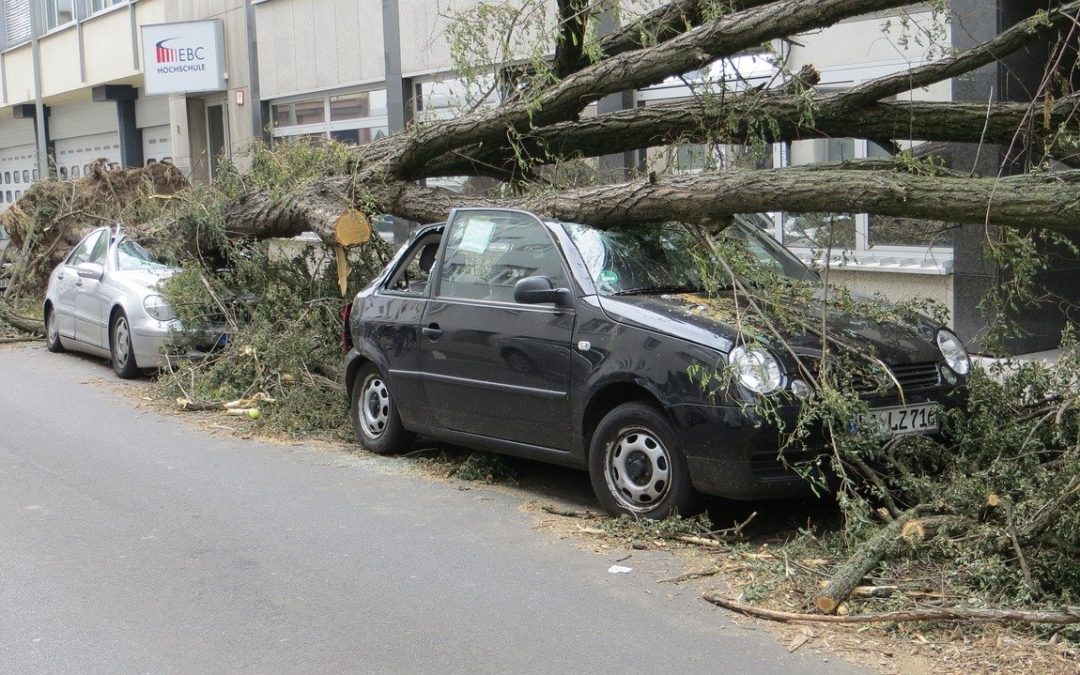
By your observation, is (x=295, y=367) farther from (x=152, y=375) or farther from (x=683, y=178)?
(x=683, y=178)

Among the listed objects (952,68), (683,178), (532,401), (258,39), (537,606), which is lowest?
(537,606)

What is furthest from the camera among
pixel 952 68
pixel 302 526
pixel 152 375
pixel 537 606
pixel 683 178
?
pixel 152 375

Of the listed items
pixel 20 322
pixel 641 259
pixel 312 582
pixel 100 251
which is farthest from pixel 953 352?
pixel 20 322

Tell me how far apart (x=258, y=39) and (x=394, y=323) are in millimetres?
17168

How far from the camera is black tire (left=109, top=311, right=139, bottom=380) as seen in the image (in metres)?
12.8

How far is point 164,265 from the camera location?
43.7ft

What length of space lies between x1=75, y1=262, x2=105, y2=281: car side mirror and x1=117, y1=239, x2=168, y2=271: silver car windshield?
24cm

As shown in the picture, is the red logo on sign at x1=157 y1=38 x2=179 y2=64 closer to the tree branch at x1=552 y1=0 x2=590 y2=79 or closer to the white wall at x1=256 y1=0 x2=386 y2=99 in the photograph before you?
the white wall at x1=256 y1=0 x2=386 y2=99

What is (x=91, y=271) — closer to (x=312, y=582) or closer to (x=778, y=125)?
(x=778, y=125)

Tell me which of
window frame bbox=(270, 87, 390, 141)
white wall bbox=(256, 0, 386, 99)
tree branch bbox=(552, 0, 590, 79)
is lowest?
tree branch bbox=(552, 0, 590, 79)

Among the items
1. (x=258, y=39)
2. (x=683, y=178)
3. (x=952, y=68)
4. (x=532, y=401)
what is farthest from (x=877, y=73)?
(x=258, y=39)

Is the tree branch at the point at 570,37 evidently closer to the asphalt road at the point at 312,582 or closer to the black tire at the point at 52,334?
the asphalt road at the point at 312,582

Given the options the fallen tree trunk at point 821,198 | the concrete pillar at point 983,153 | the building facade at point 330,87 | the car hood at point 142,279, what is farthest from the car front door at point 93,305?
the concrete pillar at point 983,153

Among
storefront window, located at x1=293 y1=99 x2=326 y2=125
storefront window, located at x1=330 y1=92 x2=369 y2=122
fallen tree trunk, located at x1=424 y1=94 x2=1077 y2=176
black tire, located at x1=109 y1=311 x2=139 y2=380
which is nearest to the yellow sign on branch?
fallen tree trunk, located at x1=424 y1=94 x2=1077 y2=176
